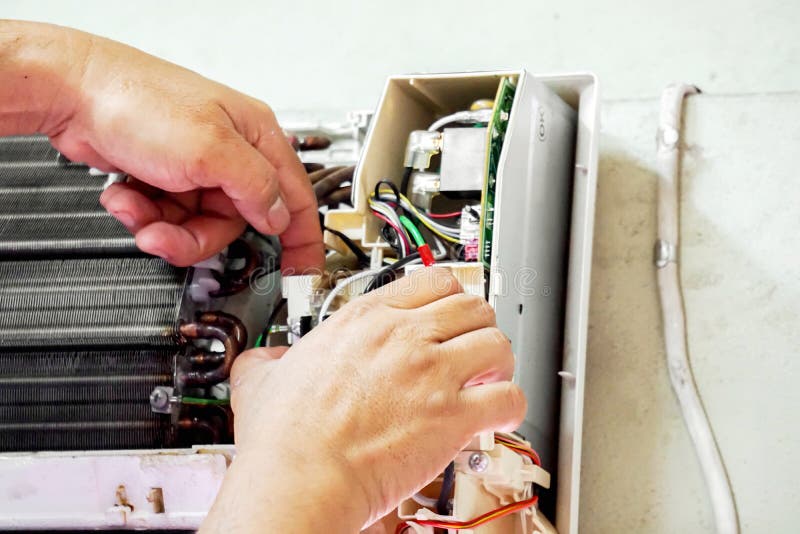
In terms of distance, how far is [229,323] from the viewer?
1.42 meters

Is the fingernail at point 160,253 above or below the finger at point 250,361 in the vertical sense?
above

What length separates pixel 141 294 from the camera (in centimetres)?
141

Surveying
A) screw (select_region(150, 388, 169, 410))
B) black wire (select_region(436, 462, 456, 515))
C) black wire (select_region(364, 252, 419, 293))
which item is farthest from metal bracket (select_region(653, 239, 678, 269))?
screw (select_region(150, 388, 169, 410))

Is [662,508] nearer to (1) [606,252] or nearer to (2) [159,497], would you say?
(1) [606,252]

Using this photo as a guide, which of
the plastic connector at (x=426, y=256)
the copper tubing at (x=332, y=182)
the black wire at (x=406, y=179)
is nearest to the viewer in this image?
the plastic connector at (x=426, y=256)

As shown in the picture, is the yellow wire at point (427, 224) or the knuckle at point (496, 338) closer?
the knuckle at point (496, 338)

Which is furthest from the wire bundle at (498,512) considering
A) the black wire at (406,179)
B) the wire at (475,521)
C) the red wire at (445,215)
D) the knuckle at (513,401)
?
the black wire at (406,179)

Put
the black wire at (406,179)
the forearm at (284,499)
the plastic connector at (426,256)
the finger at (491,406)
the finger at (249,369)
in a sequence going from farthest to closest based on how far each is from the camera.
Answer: the black wire at (406,179) → the plastic connector at (426,256) → the finger at (249,369) → the finger at (491,406) → the forearm at (284,499)

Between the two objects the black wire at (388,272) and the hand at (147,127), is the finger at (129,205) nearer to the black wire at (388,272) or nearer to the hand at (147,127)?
the hand at (147,127)

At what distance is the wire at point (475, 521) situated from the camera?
114 centimetres

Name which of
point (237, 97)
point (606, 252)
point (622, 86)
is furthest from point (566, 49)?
point (237, 97)

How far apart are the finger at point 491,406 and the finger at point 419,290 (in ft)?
0.46

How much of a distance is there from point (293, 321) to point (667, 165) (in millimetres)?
827

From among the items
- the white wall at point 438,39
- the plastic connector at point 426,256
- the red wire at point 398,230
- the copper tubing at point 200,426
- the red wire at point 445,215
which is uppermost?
the white wall at point 438,39
